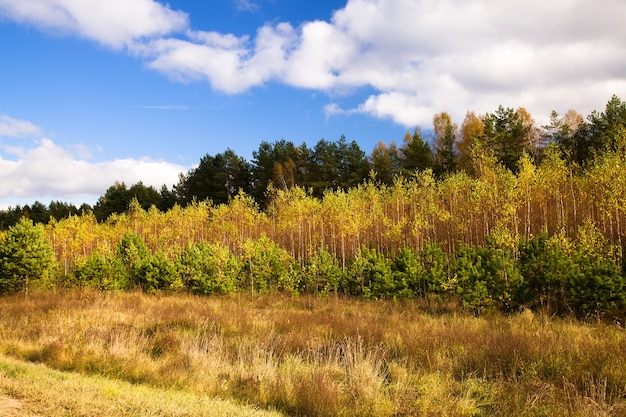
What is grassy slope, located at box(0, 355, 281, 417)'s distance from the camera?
5.99m

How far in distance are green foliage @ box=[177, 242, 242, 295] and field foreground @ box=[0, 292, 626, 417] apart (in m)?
11.7

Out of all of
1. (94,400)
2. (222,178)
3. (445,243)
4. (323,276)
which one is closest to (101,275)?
(323,276)

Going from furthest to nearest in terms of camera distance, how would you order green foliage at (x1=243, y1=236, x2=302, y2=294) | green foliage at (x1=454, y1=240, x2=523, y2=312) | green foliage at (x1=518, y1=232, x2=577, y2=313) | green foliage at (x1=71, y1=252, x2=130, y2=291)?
green foliage at (x1=71, y1=252, x2=130, y2=291) → green foliage at (x1=243, y1=236, x2=302, y2=294) → green foliage at (x1=454, y1=240, x2=523, y2=312) → green foliage at (x1=518, y1=232, x2=577, y2=313)

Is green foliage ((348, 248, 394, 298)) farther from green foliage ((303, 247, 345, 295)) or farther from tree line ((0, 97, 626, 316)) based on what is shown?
green foliage ((303, 247, 345, 295))

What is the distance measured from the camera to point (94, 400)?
6.39 metres

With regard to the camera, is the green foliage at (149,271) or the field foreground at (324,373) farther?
the green foliage at (149,271)

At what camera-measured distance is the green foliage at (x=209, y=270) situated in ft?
89.7

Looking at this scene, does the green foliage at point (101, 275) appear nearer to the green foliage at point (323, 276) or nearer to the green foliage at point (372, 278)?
the green foliage at point (323, 276)

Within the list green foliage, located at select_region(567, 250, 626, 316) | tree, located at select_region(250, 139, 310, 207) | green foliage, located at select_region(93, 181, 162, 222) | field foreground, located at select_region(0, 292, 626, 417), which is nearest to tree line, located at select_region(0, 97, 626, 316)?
green foliage, located at select_region(567, 250, 626, 316)

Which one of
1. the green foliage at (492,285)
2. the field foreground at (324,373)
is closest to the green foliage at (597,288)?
the field foreground at (324,373)

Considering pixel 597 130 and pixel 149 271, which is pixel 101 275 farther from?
pixel 597 130

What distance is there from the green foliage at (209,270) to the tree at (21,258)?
29.7ft

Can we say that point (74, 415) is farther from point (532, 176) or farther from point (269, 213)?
point (269, 213)

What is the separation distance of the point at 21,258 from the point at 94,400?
83.1ft
